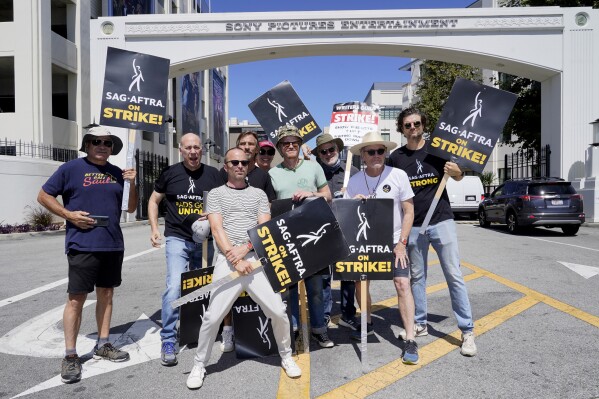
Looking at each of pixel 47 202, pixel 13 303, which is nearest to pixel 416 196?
pixel 47 202

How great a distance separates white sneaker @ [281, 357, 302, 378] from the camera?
3.44 meters

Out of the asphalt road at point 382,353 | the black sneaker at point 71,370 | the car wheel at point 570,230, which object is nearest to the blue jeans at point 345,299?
the asphalt road at point 382,353

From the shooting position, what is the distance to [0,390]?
3.33 metres

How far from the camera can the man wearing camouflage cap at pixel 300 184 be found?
4121 millimetres

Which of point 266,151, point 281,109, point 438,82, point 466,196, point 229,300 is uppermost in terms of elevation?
point 438,82

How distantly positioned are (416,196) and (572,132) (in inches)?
708

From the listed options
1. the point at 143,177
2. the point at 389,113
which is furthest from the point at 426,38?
the point at 389,113

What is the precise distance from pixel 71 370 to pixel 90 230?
1.09 metres

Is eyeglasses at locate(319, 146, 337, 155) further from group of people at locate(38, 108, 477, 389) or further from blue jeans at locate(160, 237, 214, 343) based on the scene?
blue jeans at locate(160, 237, 214, 343)

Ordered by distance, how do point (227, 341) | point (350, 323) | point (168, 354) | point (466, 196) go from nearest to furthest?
1. point (168, 354)
2. point (227, 341)
3. point (350, 323)
4. point (466, 196)

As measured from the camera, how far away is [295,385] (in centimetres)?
332

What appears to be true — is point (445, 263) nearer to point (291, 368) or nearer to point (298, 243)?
point (298, 243)

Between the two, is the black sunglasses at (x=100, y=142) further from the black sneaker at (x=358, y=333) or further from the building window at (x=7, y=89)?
the building window at (x=7, y=89)

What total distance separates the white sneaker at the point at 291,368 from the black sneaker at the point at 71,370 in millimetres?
1588
